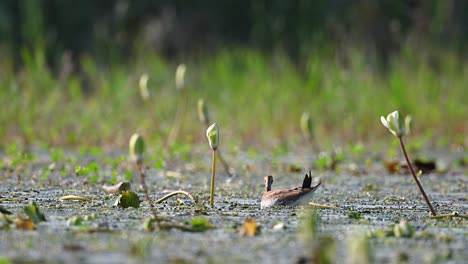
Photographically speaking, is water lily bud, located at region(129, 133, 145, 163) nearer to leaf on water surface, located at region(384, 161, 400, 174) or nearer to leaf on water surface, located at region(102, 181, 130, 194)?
leaf on water surface, located at region(102, 181, 130, 194)

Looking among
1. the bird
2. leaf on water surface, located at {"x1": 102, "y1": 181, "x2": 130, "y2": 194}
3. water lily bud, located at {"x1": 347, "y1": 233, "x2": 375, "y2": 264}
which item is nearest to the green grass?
leaf on water surface, located at {"x1": 102, "y1": 181, "x2": 130, "y2": 194}

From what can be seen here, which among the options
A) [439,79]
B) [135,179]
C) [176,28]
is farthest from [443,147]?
[176,28]

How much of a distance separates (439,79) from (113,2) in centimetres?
1050

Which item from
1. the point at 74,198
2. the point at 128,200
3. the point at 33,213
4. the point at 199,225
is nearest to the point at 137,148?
the point at 199,225

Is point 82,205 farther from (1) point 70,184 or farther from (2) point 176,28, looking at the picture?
(2) point 176,28

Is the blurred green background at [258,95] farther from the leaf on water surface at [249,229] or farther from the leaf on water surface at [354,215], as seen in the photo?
the leaf on water surface at [249,229]

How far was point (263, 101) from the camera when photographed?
31.6ft

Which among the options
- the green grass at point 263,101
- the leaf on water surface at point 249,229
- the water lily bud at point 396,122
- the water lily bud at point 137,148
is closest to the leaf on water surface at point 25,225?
the water lily bud at point 137,148

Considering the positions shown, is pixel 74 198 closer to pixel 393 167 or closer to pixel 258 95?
pixel 393 167

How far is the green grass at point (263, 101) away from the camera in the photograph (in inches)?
346

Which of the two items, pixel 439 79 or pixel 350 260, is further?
pixel 439 79

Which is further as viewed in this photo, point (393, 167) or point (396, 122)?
point (393, 167)

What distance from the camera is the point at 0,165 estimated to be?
579 centimetres

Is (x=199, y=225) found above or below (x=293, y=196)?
below
